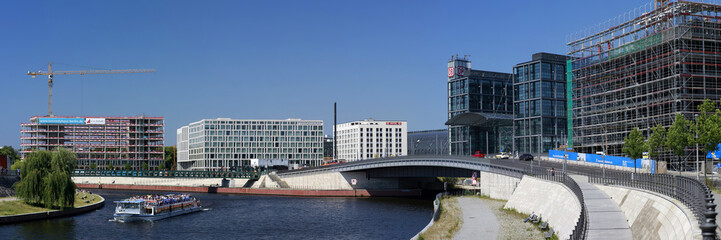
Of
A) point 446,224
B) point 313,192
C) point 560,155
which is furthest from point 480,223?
point 313,192

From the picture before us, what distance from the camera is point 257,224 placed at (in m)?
73.8

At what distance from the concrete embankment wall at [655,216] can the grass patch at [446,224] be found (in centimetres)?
1228

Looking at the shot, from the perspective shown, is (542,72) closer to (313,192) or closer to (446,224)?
(313,192)

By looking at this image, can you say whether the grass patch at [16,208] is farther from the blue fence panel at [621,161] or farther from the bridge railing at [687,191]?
the blue fence panel at [621,161]

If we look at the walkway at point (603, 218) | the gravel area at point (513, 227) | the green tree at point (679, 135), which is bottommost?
the gravel area at point (513, 227)

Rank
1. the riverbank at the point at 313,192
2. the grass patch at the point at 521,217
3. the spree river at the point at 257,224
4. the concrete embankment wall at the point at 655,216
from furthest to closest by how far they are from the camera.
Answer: the riverbank at the point at 313,192 < the spree river at the point at 257,224 < the grass patch at the point at 521,217 < the concrete embankment wall at the point at 655,216

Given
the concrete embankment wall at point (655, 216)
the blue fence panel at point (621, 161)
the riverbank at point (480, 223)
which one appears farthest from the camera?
the blue fence panel at point (621, 161)

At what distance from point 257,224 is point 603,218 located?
43710 millimetres

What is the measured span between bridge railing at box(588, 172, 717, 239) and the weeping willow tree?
6142 cm

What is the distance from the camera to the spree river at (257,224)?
6334 cm

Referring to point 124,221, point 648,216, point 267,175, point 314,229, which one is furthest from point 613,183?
point 267,175

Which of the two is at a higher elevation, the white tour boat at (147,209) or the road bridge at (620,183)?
the road bridge at (620,183)

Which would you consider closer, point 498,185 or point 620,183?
point 620,183

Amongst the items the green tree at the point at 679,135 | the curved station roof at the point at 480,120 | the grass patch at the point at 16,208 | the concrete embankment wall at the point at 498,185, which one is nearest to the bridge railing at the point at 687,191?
the green tree at the point at 679,135
